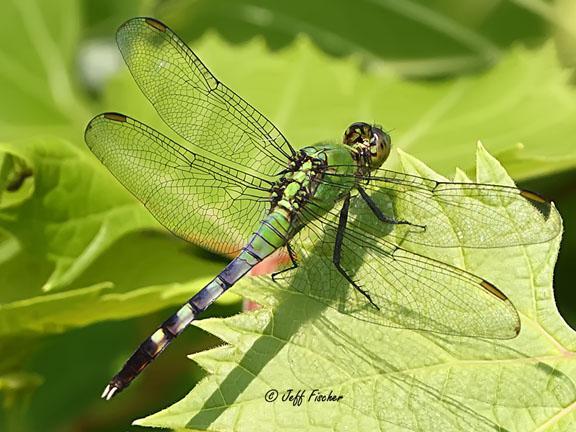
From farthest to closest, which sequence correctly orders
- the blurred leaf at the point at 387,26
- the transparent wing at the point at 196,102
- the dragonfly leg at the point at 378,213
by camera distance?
1. the blurred leaf at the point at 387,26
2. the transparent wing at the point at 196,102
3. the dragonfly leg at the point at 378,213

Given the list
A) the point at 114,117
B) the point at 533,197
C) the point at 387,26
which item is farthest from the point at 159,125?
the point at 533,197

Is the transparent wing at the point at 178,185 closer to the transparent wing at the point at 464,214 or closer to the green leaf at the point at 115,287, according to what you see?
the green leaf at the point at 115,287

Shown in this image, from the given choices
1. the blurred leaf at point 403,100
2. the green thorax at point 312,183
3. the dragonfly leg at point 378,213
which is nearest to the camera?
the dragonfly leg at point 378,213

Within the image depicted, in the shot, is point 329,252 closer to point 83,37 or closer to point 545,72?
point 545,72

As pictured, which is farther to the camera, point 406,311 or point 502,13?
point 502,13

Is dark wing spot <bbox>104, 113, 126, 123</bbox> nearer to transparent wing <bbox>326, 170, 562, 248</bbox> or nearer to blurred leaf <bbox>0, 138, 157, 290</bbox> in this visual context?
blurred leaf <bbox>0, 138, 157, 290</bbox>

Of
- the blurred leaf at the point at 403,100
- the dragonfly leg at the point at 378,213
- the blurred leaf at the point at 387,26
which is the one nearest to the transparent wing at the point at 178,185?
the dragonfly leg at the point at 378,213

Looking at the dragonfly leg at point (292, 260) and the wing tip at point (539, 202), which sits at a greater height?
the wing tip at point (539, 202)

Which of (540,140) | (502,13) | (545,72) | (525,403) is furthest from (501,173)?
(502,13)
